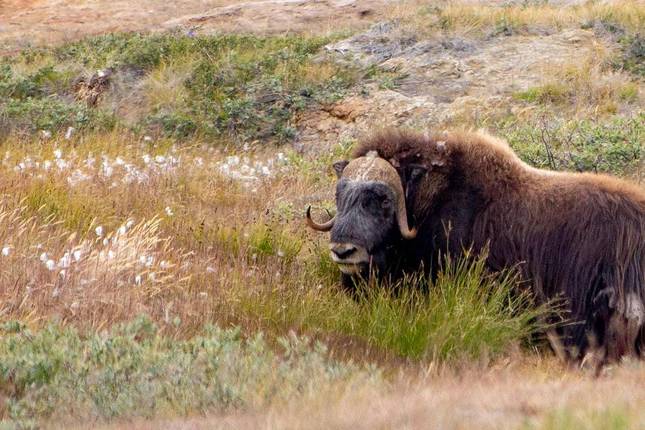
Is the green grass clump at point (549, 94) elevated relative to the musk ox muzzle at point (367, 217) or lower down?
lower down

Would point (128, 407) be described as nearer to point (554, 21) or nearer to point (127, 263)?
point (127, 263)

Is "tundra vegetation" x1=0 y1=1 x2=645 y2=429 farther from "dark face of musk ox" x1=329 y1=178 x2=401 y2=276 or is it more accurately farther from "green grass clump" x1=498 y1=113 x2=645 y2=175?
"dark face of musk ox" x1=329 y1=178 x2=401 y2=276

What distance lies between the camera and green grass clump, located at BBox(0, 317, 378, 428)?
5.35 meters

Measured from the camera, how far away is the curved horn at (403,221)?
807cm

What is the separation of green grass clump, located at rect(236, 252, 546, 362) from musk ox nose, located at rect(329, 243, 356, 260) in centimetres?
30

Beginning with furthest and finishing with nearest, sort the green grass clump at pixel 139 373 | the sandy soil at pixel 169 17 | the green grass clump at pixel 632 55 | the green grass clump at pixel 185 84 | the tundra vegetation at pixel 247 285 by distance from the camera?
the sandy soil at pixel 169 17 < the green grass clump at pixel 632 55 < the green grass clump at pixel 185 84 < the green grass clump at pixel 139 373 < the tundra vegetation at pixel 247 285

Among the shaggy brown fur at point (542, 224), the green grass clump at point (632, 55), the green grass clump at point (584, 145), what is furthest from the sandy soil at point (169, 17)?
the shaggy brown fur at point (542, 224)

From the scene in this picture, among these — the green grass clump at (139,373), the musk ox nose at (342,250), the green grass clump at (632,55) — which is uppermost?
the green grass clump at (139,373)

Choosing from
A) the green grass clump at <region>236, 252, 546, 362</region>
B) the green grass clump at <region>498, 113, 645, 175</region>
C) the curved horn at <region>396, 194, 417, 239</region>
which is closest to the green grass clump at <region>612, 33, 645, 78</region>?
the green grass clump at <region>498, 113, 645, 175</region>

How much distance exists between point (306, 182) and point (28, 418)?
7.45m

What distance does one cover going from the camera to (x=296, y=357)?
6.67m

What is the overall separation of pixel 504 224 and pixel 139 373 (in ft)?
10.3

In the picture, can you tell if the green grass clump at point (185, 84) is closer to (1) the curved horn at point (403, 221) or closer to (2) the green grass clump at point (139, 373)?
(1) the curved horn at point (403, 221)

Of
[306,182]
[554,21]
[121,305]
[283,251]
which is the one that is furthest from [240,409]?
[554,21]
